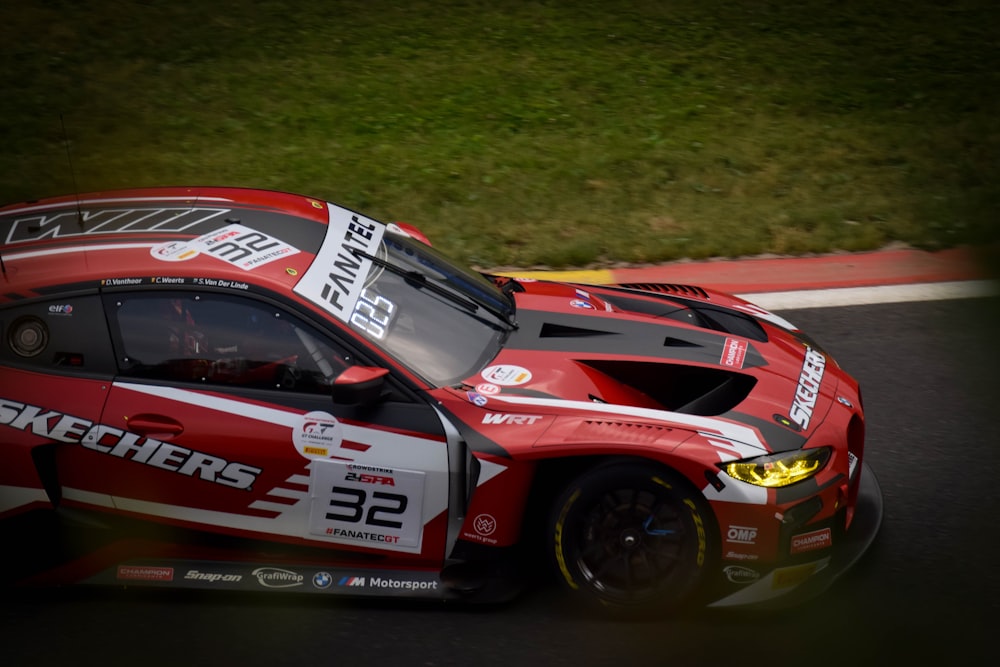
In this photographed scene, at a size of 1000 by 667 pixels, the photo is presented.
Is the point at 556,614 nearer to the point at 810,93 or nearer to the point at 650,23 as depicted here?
the point at 810,93

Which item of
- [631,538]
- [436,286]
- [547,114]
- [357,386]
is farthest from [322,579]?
[547,114]

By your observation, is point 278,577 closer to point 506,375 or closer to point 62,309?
point 506,375

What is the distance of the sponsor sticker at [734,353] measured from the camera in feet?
14.8

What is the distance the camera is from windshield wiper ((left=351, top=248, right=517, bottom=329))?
4.56m

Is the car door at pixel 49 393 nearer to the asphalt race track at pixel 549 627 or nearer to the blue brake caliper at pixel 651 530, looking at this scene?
the asphalt race track at pixel 549 627

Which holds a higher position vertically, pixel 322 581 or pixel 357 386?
pixel 357 386

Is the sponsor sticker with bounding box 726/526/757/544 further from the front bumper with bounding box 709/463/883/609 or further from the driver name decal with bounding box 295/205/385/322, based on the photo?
the driver name decal with bounding box 295/205/385/322

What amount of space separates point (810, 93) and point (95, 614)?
8.19m

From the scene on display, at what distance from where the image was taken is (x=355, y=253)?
4.54m

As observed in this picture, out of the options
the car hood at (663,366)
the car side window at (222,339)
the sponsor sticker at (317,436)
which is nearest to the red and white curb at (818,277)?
the car hood at (663,366)

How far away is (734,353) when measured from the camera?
459 cm

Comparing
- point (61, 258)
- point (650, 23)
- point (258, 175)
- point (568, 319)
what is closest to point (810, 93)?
point (650, 23)

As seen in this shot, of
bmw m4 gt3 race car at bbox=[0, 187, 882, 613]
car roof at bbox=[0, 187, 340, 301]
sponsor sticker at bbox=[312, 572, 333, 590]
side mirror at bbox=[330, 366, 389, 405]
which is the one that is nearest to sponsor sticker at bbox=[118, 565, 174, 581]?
bmw m4 gt3 race car at bbox=[0, 187, 882, 613]

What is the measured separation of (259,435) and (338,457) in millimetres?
294
